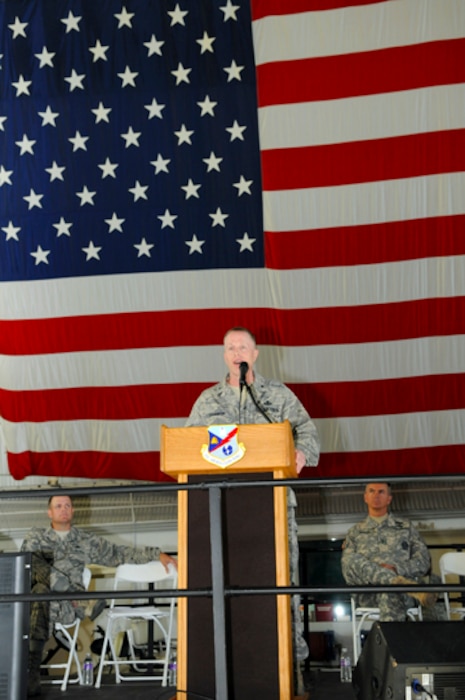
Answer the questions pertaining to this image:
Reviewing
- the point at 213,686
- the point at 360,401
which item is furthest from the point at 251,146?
the point at 213,686

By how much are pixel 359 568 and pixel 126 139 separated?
3995 mm

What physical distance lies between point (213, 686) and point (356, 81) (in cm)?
525

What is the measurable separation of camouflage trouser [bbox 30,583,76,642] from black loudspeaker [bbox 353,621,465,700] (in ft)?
10.3

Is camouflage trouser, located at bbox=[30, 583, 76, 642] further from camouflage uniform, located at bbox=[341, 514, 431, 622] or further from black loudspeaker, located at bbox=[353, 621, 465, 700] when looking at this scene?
black loudspeaker, located at bbox=[353, 621, 465, 700]

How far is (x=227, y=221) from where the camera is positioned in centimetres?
755

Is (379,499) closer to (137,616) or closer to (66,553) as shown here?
(137,616)

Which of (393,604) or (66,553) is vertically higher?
(66,553)

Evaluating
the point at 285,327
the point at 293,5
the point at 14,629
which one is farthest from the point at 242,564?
the point at 293,5

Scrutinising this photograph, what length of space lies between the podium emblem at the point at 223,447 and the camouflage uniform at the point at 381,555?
127 inches

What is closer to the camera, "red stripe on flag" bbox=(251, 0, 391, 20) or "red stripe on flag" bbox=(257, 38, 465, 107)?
"red stripe on flag" bbox=(257, 38, 465, 107)

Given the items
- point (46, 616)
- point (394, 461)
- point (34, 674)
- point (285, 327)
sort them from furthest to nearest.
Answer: point (394, 461)
point (285, 327)
point (46, 616)
point (34, 674)

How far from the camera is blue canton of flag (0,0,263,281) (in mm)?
7539

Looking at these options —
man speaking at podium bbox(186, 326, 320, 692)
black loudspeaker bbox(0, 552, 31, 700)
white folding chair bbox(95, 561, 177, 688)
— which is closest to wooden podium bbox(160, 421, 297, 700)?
→ man speaking at podium bbox(186, 326, 320, 692)

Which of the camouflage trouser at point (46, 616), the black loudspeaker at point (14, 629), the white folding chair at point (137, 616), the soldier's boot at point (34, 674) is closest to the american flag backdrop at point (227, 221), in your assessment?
the white folding chair at point (137, 616)
